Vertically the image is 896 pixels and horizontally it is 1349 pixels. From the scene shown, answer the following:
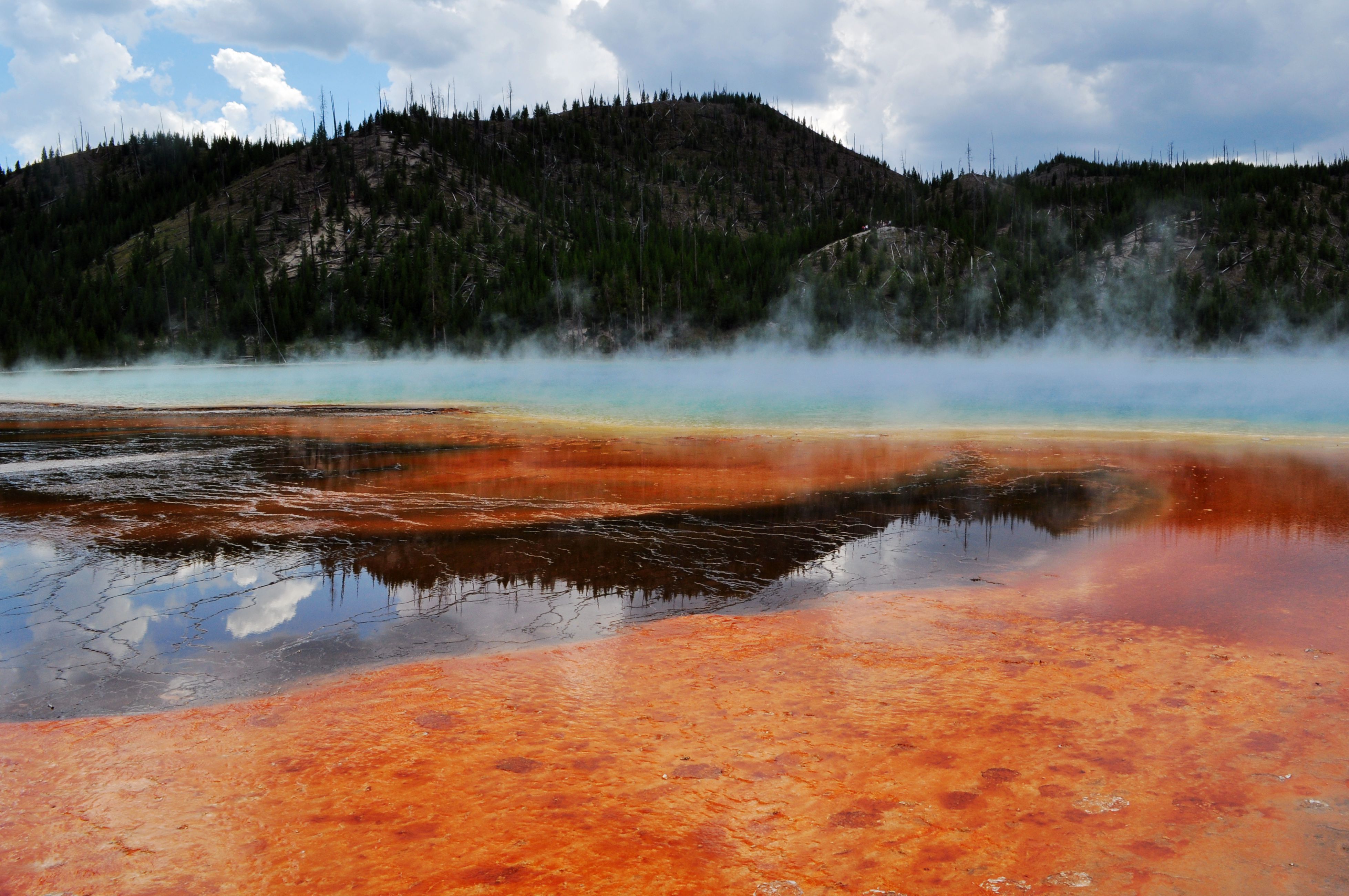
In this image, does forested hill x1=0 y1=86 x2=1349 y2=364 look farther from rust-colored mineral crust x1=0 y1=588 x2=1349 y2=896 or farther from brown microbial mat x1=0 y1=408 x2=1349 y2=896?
rust-colored mineral crust x1=0 y1=588 x2=1349 y2=896

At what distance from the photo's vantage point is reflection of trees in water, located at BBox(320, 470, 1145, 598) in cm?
836

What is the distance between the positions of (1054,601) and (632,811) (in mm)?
4865

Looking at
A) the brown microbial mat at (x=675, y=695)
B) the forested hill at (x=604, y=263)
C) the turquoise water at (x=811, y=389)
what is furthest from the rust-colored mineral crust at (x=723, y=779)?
the forested hill at (x=604, y=263)

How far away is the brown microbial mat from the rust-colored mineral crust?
22mm

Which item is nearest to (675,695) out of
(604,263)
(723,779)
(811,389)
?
(723,779)

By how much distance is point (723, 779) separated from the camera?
4.52 metres

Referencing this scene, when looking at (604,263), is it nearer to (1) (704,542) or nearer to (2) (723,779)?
(1) (704,542)

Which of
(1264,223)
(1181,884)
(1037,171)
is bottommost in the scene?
(1181,884)

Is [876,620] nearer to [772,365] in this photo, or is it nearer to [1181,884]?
[1181,884]

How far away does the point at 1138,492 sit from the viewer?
1276 centimetres

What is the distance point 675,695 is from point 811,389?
34586mm

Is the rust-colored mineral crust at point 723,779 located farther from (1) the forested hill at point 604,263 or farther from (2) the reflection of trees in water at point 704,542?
(1) the forested hill at point 604,263

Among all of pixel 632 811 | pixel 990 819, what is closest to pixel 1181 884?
pixel 990 819

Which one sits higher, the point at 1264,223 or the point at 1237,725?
the point at 1264,223
